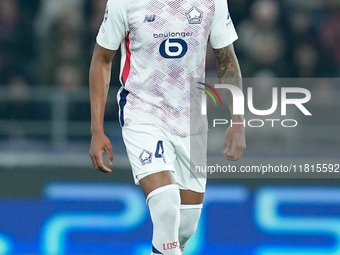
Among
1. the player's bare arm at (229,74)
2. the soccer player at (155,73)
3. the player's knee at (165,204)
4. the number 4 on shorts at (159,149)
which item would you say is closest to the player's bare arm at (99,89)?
the soccer player at (155,73)

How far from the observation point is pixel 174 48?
397 centimetres

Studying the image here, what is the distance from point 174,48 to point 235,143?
67 cm

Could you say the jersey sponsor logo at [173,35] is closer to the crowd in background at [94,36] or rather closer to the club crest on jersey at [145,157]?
the club crest on jersey at [145,157]

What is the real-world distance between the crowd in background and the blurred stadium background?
0.01 metres

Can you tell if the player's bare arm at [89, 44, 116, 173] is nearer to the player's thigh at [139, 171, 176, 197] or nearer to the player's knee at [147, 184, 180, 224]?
the player's thigh at [139, 171, 176, 197]

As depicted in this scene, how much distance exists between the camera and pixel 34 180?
6141mm

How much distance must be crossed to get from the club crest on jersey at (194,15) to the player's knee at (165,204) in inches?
39.6

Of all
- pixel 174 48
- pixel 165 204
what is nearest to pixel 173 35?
pixel 174 48

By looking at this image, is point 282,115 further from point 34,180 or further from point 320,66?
point 34,180

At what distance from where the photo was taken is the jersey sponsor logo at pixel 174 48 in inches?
156

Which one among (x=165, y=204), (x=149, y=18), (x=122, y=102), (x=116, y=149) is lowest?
(x=165, y=204)

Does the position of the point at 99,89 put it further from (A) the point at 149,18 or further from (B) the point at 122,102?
(A) the point at 149,18

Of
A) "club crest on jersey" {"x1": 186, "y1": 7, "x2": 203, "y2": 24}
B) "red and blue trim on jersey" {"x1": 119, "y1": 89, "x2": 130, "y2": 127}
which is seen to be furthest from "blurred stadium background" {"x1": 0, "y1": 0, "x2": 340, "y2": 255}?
"club crest on jersey" {"x1": 186, "y1": 7, "x2": 203, "y2": 24}

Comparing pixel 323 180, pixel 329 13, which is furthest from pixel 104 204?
pixel 329 13
